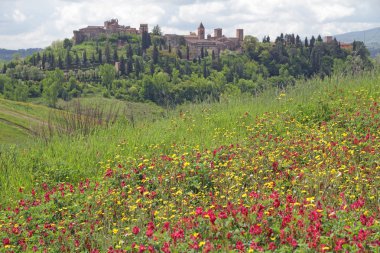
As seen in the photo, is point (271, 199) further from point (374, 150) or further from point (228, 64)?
point (228, 64)

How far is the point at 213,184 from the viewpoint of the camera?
7.24m

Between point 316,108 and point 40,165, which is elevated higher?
point 316,108

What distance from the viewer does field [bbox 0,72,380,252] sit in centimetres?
451

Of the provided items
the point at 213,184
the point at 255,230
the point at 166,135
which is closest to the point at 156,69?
the point at 166,135

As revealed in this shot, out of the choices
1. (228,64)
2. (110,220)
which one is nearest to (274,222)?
(110,220)

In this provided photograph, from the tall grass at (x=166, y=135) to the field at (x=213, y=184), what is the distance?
39 mm

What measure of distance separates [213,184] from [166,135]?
3.85 metres

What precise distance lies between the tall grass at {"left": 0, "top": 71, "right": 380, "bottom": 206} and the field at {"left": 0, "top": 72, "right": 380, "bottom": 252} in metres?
0.04

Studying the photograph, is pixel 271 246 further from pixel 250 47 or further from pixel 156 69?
pixel 250 47

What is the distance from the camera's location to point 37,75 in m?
147

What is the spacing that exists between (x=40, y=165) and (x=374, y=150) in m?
6.84

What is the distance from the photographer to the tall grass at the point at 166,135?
29.9ft

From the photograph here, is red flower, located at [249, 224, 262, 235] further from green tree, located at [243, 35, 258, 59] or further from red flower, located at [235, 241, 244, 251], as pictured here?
green tree, located at [243, 35, 258, 59]

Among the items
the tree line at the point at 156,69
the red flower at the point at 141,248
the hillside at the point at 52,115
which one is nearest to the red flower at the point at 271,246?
the red flower at the point at 141,248
